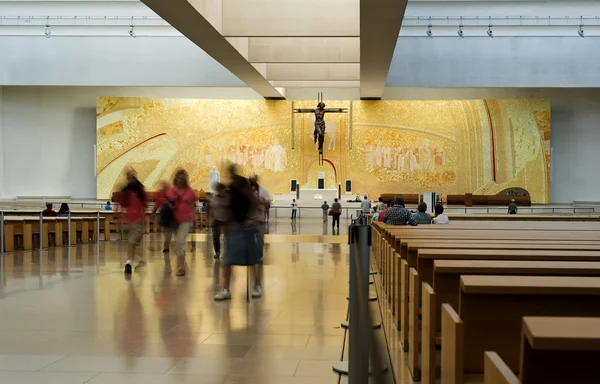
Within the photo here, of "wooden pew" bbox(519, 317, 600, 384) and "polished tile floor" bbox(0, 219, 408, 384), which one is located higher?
"wooden pew" bbox(519, 317, 600, 384)

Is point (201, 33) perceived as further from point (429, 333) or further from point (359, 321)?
point (359, 321)

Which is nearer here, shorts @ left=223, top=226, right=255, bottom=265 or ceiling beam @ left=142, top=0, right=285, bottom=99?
shorts @ left=223, top=226, right=255, bottom=265

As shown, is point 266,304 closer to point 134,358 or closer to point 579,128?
point 134,358

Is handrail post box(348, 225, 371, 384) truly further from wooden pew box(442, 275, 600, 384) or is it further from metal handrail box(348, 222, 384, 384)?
wooden pew box(442, 275, 600, 384)

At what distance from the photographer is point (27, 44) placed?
2661 cm

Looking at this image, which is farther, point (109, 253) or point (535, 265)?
point (109, 253)

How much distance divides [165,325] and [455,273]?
10.7 ft

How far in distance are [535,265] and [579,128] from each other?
93.6 feet

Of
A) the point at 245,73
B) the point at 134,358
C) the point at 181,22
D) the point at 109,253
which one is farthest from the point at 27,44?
the point at 134,358

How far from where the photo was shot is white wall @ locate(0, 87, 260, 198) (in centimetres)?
2964

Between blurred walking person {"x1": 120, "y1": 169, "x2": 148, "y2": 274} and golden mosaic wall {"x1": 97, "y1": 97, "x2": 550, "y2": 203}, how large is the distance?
62.7ft

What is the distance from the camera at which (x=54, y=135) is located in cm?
2991

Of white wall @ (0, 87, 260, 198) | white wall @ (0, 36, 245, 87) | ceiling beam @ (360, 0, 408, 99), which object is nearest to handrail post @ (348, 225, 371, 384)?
ceiling beam @ (360, 0, 408, 99)

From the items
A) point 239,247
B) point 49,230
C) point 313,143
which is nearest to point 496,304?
point 239,247
